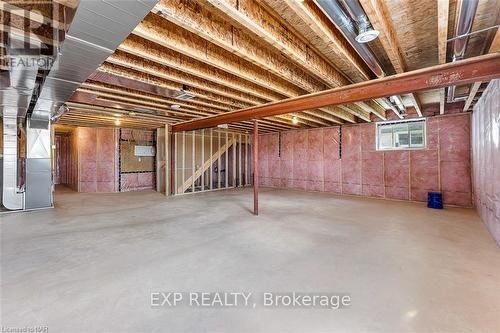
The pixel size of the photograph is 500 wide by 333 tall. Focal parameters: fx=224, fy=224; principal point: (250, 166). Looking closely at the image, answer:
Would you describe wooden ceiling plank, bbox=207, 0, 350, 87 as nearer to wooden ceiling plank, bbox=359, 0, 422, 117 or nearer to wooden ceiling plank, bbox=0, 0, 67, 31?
wooden ceiling plank, bbox=359, 0, 422, 117

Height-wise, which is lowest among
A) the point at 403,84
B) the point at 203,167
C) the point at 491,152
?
the point at 203,167

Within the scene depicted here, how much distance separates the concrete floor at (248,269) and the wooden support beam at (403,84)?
2.12m

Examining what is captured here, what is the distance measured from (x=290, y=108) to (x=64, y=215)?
5.25 meters

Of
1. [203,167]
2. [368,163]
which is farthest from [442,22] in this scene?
[203,167]

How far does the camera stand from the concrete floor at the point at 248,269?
5.59 ft

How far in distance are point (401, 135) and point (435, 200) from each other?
2.16m

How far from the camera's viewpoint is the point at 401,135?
680 centimetres

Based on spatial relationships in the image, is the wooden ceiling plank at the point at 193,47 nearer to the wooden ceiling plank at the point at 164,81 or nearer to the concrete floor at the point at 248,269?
the wooden ceiling plank at the point at 164,81

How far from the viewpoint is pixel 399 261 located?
266cm

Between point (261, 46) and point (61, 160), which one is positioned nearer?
point (261, 46)

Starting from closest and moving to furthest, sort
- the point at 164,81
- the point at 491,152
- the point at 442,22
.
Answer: the point at 442,22, the point at 491,152, the point at 164,81

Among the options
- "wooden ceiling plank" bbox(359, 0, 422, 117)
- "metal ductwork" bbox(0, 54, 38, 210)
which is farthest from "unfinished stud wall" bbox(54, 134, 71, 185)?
"wooden ceiling plank" bbox(359, 0, 422, 117)

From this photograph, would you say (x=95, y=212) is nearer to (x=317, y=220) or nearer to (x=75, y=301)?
(x=75, y=301)

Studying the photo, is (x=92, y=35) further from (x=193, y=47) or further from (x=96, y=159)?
(x=96, y=159)
